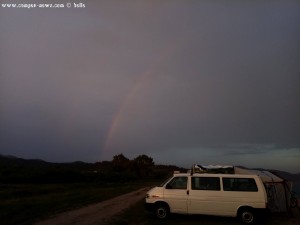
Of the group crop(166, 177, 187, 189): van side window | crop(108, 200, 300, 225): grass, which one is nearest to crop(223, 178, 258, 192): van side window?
crop(108, 200, 300, 225): grass

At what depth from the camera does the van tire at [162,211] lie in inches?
708

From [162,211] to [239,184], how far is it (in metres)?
3.36

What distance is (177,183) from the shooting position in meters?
18.0

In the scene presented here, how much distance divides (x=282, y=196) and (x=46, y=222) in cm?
1147

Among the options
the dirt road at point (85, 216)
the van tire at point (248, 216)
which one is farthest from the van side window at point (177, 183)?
the dirt road at point (85, 216)

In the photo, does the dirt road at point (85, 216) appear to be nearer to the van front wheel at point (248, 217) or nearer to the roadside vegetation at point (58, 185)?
the roadside vegetation at point (58, 185)

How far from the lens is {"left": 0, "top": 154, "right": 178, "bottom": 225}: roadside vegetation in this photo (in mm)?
21414

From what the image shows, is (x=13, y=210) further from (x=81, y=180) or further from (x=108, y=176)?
(x=108, y=176)

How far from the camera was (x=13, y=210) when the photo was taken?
67.9 ft

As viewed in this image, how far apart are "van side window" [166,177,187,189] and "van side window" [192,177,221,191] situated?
380mm

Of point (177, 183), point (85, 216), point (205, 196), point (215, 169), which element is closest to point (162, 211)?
point (177, 183)

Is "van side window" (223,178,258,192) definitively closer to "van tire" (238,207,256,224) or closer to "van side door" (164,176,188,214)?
"van tire" (238,207,256,224)

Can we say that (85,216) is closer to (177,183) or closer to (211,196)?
(177,183)

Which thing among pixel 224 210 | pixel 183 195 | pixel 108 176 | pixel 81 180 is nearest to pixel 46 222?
pixel 183 195
